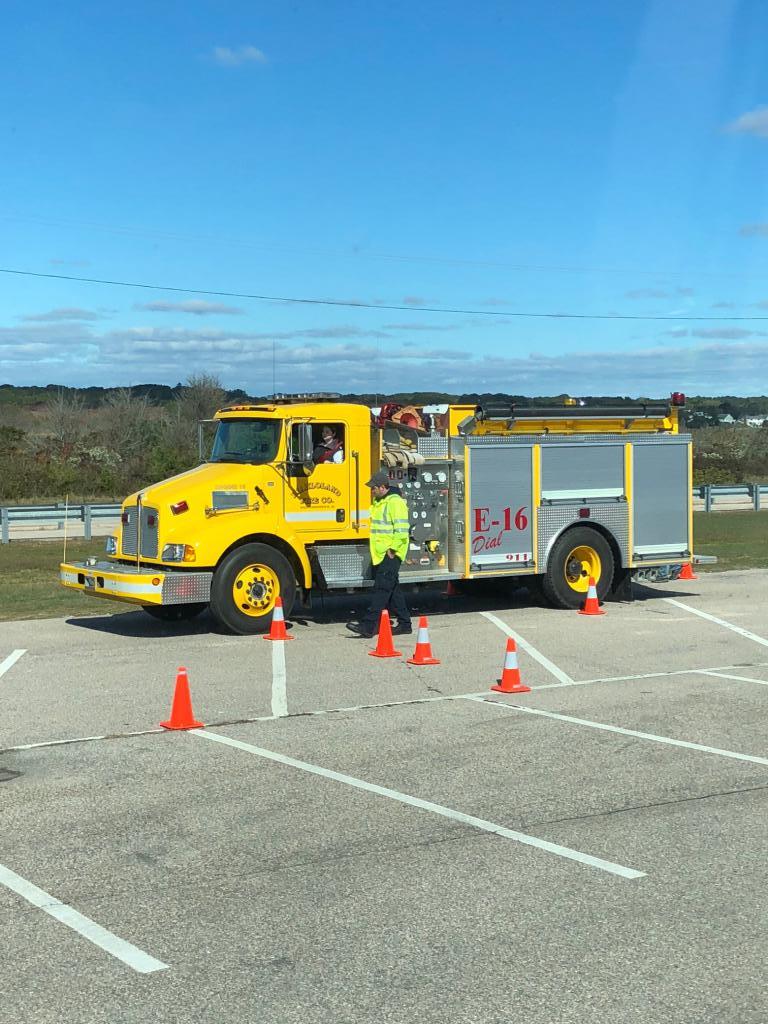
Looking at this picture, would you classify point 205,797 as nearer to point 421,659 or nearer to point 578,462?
point 421,659

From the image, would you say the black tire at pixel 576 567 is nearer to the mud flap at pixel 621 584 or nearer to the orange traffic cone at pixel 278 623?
the mud flap at pixel 621 584

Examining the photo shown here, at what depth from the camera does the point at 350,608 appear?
16938 millimetres

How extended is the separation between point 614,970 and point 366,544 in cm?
1048

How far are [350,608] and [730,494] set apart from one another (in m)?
27.0

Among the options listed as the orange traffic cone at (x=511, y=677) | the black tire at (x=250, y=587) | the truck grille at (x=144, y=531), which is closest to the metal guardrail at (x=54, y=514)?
the truck grille at (x=144, y=531)

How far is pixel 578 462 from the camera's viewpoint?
55.1 feet

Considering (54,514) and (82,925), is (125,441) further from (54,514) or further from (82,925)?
(82,925)

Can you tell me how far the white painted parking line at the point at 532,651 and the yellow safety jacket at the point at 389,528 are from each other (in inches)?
63.2

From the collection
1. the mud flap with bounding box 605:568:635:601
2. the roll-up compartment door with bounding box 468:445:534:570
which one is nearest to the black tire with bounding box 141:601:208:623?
the roll-up compartment door with bounding box 468:445:534:570

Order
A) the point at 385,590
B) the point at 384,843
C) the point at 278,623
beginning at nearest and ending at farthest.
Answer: the point at 384,843, the point at 278,623, the point at 385,590

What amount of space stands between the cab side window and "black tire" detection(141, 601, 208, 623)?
2.34m

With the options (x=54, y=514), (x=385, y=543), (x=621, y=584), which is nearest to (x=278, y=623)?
(x=385, y=543)

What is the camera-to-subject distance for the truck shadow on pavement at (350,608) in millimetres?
14984

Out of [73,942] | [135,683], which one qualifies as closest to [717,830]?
[73,942]
